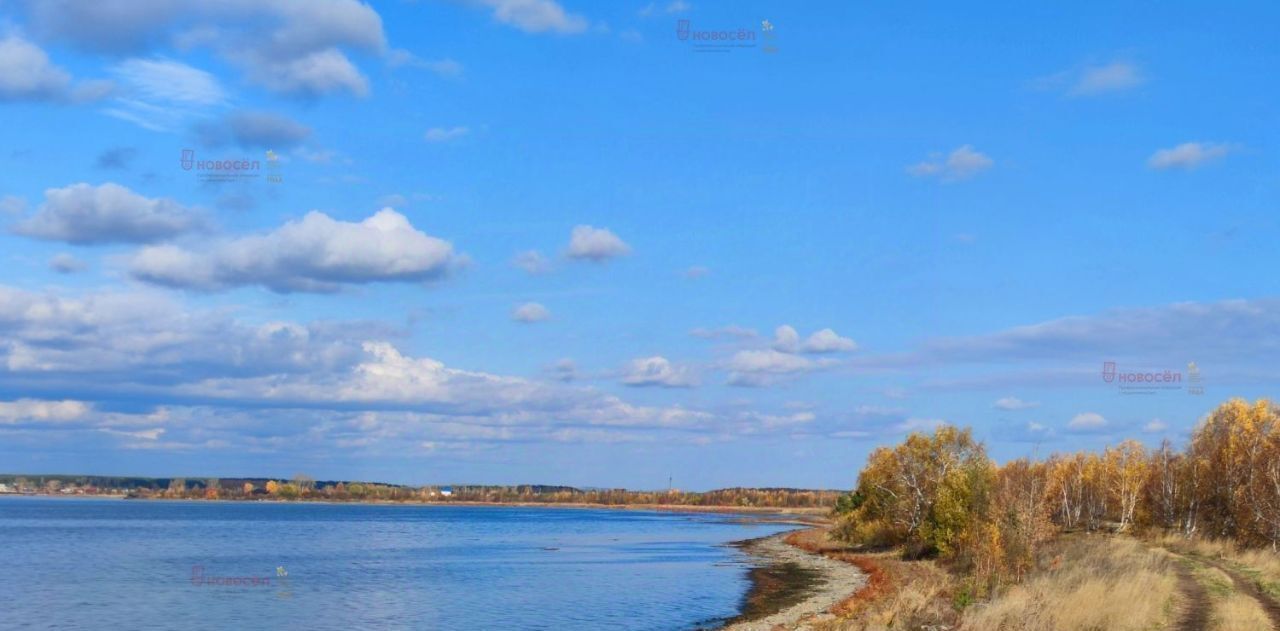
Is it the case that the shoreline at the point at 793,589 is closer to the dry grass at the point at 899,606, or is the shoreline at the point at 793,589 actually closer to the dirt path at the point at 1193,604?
the dry grass at the point at 899,606

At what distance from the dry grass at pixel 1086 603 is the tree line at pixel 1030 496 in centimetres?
479

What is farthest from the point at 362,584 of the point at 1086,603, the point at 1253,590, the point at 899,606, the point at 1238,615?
the point at 1238,615

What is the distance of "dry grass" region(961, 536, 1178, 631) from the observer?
2927cm

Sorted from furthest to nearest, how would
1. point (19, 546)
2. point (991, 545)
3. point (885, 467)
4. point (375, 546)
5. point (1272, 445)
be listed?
point (375, 546) < point (19, 546) < point (885, 467) < point (1272, 445) < point (991, 545)

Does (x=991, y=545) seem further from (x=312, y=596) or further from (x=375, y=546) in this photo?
(x=375, y=546)

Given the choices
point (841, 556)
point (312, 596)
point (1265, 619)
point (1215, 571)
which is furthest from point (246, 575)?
point (1265, 619)

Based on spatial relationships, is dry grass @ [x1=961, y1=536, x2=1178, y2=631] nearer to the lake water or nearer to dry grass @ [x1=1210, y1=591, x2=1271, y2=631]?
dry grass @ [x1=1210, y1=591, x2=1271, y2=631]

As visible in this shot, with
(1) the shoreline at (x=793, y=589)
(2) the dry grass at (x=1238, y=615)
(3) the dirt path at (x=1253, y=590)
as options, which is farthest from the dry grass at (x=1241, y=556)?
(1) the shoreline at (x=793, y=589)

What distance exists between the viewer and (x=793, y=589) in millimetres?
60250

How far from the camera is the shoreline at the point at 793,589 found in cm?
4584

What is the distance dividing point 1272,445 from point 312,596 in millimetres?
52443

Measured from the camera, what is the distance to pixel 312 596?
59.0 m

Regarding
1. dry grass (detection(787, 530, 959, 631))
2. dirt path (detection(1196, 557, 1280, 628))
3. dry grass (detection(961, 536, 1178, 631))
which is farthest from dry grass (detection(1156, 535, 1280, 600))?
dry grass (detection(787, 530, 959, 631))

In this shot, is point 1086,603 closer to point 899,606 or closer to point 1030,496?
point 899,606
